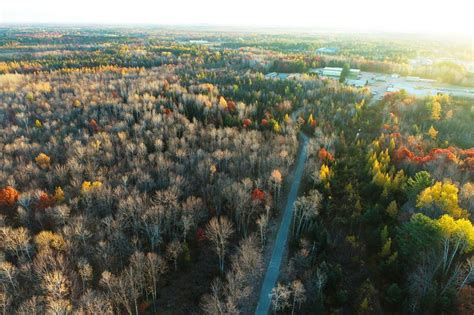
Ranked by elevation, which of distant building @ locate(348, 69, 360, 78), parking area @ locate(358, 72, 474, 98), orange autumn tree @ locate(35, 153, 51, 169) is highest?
distant building @ locate(348, 69, 360, 78)

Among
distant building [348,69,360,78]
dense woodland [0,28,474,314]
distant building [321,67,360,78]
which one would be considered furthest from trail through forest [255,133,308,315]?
distant building [348,69,360,78]

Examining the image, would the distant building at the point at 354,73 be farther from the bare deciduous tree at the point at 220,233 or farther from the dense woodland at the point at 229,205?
the bare deciduous tree at the point at 220,233

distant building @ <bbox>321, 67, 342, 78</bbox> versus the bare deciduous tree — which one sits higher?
distant building @ <bbox>321, 67, 342, 78</bbox>

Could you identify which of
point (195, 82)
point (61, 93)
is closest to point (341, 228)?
point (195, 82)

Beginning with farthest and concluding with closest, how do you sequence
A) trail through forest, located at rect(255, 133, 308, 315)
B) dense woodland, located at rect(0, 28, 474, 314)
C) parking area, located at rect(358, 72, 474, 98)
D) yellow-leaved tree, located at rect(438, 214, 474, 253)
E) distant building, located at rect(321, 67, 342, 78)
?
1. distant building, located at rect(321, 67, 342, 78)
2. parking area, located at rect(358, 72, 474, 98)
3. trail through forest, located at rect(255, 133, 308, 315)
4. dense woodland, located at rect(0, 28, 474, 314)
5. yellow-leaved tree, located at rect(438, 214, 474, 253)

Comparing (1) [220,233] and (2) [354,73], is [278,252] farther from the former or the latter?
(2) [354,73]

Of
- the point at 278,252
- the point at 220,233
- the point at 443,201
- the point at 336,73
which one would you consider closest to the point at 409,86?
the point at 336,73

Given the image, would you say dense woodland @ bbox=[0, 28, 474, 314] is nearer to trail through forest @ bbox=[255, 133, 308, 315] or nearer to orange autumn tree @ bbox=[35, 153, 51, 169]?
orange autumn tree @ bbox=[35, 153, 51, 169]

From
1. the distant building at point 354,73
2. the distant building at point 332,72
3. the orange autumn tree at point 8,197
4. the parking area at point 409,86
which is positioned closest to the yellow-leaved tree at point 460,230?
the orange autumn tree at point 8,197

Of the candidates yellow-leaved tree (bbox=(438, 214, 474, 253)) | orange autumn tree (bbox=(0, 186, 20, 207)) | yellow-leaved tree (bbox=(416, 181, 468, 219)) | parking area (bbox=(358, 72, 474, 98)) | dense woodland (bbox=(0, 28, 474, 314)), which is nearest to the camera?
yellow-leaved tree (bbox=(438, 214, 474, 253))
